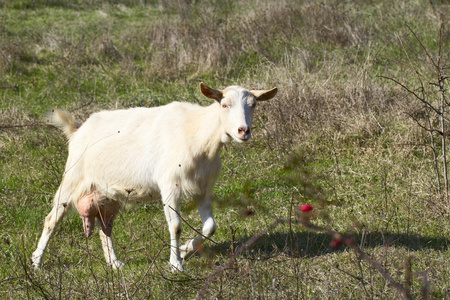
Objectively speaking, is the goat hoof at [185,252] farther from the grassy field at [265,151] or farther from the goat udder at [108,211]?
the goat udder at [108,211]

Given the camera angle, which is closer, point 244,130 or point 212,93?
point 244,130

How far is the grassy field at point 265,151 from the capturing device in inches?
164

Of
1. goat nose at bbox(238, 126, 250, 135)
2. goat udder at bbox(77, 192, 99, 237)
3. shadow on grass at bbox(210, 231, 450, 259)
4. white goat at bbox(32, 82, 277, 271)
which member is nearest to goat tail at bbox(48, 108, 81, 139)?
white goat at bbox(32, 82, 277, 271)

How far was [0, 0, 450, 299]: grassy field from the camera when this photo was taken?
13.7 ft

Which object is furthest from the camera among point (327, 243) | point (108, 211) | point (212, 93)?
point (108, 211)

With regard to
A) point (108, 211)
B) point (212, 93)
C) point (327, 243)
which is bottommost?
point (108, 211)

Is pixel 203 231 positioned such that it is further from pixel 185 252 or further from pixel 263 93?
pixel 263 93

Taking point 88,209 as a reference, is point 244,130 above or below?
above

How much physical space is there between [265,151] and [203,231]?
2326mm

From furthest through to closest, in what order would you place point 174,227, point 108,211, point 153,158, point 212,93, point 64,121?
1. point 64,121
2. point 108,211
3. point 153,158
4. point 174,227
5. point 212,93

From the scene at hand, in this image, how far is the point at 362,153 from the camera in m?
6.90

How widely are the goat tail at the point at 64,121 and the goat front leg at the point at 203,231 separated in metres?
1.47

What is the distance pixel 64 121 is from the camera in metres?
5.55

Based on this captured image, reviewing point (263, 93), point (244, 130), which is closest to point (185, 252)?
point (244, 130)
